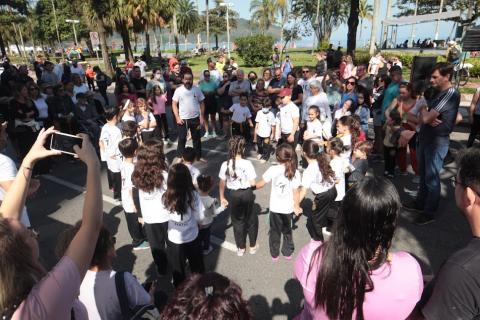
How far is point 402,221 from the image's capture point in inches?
201

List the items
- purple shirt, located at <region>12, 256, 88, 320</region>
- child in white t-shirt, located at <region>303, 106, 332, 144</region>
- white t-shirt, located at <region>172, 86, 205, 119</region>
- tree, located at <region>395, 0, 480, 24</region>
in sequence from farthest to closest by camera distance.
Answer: tree, located at <region>395, 0, 480, 24</region>
white t-shirt, located at <region>172, 86, 205, 119</region>
child in white t-shirt, located at <region>303, 106, 332, 144</region>
purple shirt, located at <region>12, 256, 88, 320</region>

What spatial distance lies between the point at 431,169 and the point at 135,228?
4383 millimetres

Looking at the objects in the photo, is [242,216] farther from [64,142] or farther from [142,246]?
[64,142]

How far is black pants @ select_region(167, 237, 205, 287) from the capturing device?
3501mm

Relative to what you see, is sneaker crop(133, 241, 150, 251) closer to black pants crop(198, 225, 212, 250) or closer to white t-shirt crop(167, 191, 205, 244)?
black pants crop(198, 225, 212, 250)

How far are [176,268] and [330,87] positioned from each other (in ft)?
21.2

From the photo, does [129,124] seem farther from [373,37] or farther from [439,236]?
[373,37]

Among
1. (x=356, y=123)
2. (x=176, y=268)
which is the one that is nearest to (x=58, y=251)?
(x=176, y=268)

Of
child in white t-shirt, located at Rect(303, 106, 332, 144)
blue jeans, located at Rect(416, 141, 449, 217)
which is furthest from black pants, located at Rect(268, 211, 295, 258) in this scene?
child in white t-shirt, located at Rect(303, 106, 332, 144)

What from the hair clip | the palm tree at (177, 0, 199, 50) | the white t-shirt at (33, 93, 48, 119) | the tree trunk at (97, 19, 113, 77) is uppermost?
the palm tree at (177, 0, 199, 50)

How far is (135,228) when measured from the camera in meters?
4.62

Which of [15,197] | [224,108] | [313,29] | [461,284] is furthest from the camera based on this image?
[313,29]

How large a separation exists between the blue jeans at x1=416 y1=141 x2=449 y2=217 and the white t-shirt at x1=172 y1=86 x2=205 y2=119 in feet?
15.6

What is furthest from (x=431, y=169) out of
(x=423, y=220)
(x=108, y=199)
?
(x=108, y=199)
